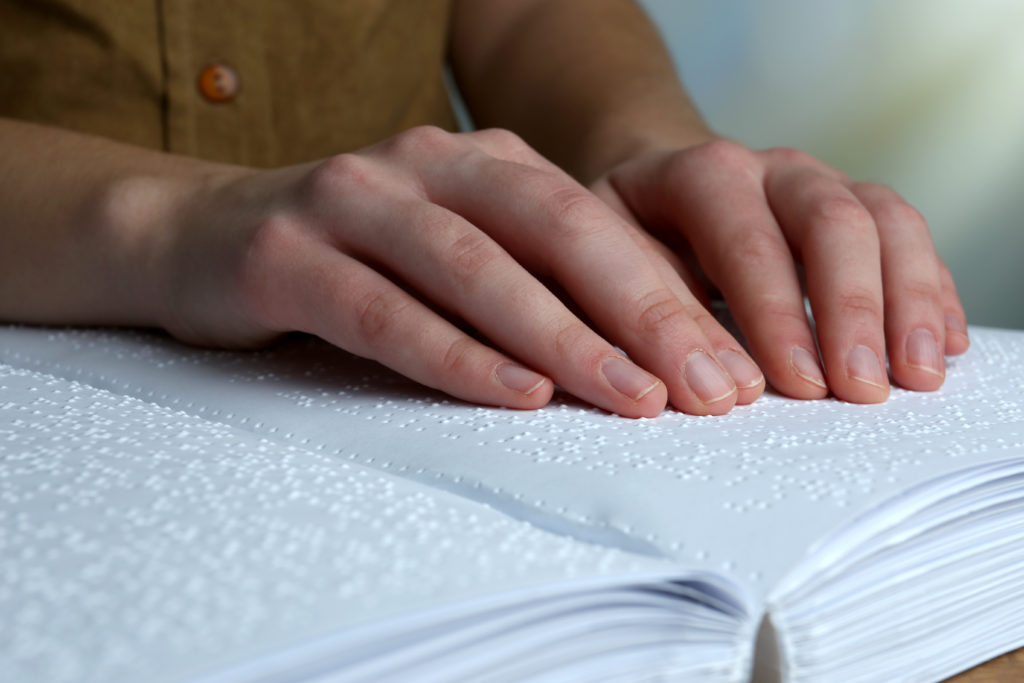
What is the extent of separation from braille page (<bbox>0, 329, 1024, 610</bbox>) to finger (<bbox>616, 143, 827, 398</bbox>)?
0.03 m

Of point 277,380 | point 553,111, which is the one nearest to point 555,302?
point 277,380

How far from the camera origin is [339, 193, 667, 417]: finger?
43cm

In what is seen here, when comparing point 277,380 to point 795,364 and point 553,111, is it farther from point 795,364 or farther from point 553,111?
point 553,111

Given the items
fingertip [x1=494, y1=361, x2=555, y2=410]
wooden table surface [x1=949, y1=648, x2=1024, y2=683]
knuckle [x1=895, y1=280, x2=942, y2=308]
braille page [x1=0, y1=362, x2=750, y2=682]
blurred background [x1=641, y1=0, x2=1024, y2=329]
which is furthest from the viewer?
blurred background [x1=641, y1=0, x2=1024, y2=329]

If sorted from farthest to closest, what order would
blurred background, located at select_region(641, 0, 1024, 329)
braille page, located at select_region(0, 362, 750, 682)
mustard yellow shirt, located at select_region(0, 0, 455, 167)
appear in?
1. blurred background, located at select_region(641, 0, 1024, 329)
2. mustard yellow shirt, located at select_region(0, 0, 455, 167)
3. braille page, located at select_region(0, 362, 750, 682)

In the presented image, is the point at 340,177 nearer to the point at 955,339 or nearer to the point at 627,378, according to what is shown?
the point at 627,378

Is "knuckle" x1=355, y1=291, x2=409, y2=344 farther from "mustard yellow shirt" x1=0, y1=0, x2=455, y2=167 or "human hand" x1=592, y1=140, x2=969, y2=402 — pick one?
"mustard yellow shirt" x1=0, y1=0, x2=455, y2=167

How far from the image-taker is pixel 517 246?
19.5 inches

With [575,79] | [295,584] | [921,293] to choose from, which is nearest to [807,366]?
[921,293]

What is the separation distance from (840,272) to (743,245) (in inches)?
2.3

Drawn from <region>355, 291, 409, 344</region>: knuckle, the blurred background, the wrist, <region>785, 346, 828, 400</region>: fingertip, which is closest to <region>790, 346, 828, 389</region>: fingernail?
<region>785, 346, 828, 400</region>: fingertip

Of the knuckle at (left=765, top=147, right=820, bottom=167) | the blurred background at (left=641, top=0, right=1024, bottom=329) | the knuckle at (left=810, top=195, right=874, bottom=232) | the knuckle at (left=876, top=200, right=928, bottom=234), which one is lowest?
the blurred background at (left=641, top=0, right=1024, bottom=329)

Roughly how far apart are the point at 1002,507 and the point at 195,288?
1.41ft

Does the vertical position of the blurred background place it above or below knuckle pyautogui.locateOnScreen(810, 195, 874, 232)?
below
